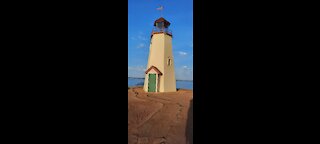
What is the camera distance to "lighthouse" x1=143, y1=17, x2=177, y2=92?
16.6 m

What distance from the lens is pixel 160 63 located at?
16703mm

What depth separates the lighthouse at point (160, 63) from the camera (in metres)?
16.6

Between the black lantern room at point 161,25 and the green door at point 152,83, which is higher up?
the black lantern room at point 161,25

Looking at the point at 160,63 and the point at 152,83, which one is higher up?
the point at 160,63

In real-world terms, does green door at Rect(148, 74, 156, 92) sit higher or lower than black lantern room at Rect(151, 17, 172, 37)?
lower
